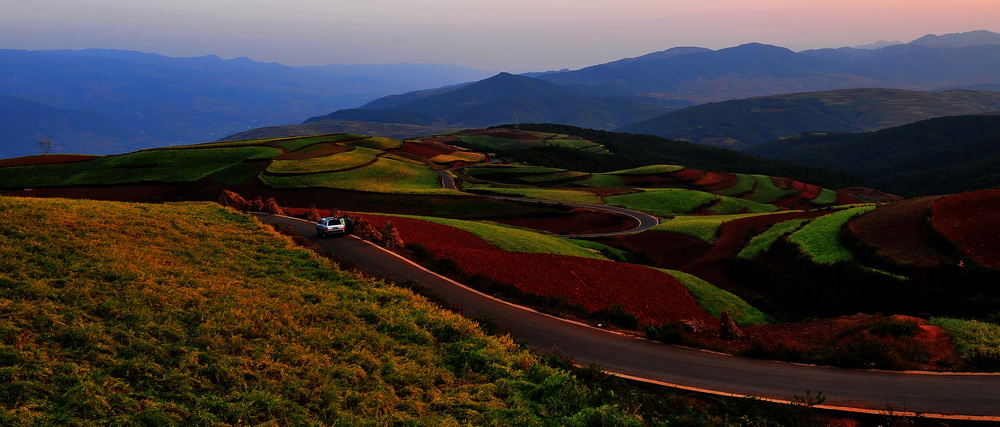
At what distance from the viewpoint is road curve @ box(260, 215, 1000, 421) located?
1700cm

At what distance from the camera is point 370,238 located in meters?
38.2

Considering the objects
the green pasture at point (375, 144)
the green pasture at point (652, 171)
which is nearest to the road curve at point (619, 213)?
the green pasture at point (375, 144)

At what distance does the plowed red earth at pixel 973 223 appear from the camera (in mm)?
34031

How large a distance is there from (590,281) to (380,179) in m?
80.1

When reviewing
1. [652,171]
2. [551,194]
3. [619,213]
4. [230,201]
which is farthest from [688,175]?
[230,201]

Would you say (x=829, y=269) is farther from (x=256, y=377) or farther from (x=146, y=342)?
(x=146, y=342)

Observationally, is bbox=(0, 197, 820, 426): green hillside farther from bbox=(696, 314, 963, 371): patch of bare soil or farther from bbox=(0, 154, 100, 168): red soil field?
bbox=(0, 154, 100, 168): red soil field

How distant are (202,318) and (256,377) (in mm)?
4708

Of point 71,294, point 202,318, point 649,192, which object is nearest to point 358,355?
point 202,318

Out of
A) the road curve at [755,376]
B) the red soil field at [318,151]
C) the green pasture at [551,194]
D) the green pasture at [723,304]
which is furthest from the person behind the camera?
the red soil field at [318,151]

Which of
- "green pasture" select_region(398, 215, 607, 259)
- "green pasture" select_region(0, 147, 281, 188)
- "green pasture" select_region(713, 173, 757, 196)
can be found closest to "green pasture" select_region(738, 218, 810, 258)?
"green pasture" select_region(398, 215, 607, 259)

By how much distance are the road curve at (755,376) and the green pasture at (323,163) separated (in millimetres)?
86435

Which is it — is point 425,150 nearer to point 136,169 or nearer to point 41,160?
point 136,169

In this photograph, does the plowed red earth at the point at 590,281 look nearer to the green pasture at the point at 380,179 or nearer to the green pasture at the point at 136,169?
the green pasture at the point at 380,179
